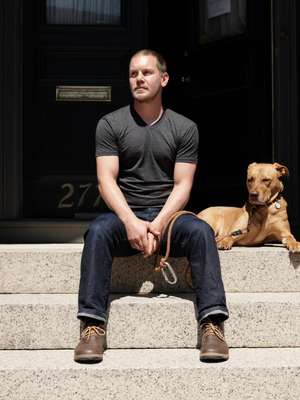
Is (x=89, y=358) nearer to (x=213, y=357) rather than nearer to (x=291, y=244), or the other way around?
(x=213, y=357)

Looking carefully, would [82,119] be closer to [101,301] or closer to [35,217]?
[35,217]

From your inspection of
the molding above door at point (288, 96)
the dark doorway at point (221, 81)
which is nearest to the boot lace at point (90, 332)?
the molding above door at point (288, 96)

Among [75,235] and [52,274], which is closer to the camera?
[52,274]

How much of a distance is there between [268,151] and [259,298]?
1.67 m

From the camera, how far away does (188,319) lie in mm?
3408

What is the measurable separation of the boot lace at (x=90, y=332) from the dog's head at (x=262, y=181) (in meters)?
1.23

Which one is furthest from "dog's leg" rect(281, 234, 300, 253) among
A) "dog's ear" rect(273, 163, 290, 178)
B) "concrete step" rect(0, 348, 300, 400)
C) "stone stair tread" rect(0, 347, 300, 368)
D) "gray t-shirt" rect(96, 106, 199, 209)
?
"concrete step" rect(0, 348, 300, 400)

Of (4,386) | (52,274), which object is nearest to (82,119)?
(52,274)

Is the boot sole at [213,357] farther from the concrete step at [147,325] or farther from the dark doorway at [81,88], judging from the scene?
the dark doorway at [81,88]

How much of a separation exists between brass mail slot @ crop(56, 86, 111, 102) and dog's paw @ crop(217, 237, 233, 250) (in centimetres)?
168

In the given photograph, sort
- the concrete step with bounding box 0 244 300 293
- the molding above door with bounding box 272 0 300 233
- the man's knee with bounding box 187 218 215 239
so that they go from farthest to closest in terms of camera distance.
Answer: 1. the molding above door with bounding box 272 0 300 233
2. the concrete step with bounding box 0 244 300 293
3. the man's knee with bounding box 187 218 215 239

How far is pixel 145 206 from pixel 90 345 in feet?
2.95

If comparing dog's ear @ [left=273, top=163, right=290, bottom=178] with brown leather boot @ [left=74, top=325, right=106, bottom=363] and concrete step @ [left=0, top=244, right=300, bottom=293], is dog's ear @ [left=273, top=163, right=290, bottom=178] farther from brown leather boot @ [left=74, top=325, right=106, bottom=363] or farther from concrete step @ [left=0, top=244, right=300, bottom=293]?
brown leather boot @ [left=74, top=325, right=106, bottom=363]

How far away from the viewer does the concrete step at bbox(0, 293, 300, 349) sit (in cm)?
341
